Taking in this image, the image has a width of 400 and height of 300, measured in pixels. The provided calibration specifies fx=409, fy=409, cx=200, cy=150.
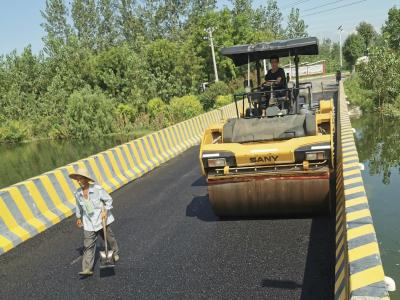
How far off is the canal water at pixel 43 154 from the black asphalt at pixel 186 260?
13747 mm

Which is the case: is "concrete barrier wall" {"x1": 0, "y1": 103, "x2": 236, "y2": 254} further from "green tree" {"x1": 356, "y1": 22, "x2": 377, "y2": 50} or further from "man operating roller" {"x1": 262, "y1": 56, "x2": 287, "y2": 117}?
"green tree" {"x1": 356, "y1": 22, "x2": 377, "y2": 50}

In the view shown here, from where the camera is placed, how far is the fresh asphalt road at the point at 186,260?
5.02 metres

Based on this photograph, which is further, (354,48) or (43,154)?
(354,48)

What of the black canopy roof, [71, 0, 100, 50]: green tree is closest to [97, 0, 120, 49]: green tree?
[71, 0, 100, 50]: green tree

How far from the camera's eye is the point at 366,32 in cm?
7988

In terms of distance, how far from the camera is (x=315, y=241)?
596cm

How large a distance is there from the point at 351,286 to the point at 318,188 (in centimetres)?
291

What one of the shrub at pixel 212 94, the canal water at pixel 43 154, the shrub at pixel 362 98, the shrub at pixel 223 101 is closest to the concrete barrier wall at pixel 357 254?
the canal water at pixel 43 154

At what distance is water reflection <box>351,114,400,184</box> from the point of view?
14.3m

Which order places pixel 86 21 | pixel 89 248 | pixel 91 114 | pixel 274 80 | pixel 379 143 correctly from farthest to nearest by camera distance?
1. pixel 86 21
2. pixel 91 114
3. pixel 379 143
4. pixel 274 80
5. pixel 89 248

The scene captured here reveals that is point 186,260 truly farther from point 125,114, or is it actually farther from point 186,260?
point 125,114

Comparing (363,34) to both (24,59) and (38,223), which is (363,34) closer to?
(24,59)

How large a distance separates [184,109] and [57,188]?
19214 mm

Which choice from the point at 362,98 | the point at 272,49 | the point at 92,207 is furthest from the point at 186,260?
the point at 362,98
